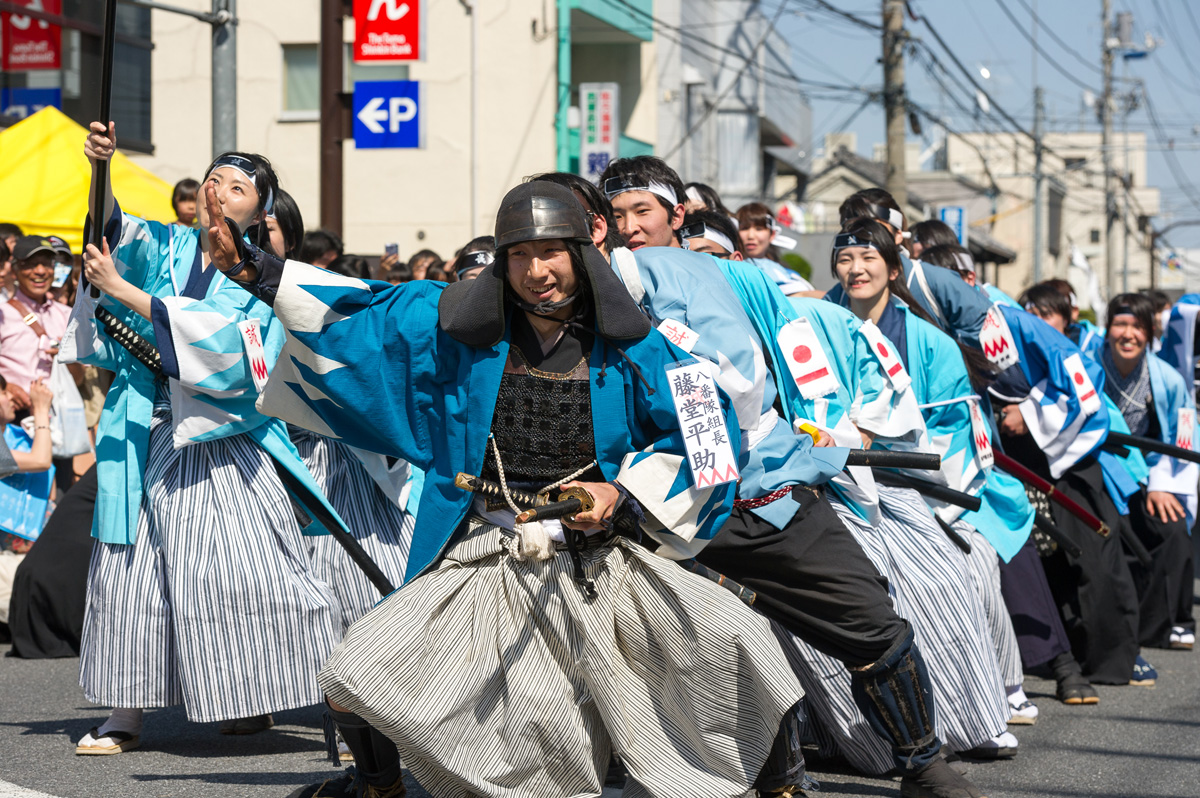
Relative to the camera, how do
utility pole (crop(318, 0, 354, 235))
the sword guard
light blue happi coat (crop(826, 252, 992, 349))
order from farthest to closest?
1. utility pole (crop(318, 0, 354, 235))
2. light blue happi coat (crop(826, 252, 992, 349))
3. the sword guard

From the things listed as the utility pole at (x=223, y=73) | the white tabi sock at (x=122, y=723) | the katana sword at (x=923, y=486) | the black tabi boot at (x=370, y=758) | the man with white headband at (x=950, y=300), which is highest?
the utility pole at (x=223, y=73)

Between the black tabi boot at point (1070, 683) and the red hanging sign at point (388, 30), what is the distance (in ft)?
30.6

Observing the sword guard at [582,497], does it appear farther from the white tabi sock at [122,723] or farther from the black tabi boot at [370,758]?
the white tabi sock at [122,723]

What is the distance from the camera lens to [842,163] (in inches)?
1663

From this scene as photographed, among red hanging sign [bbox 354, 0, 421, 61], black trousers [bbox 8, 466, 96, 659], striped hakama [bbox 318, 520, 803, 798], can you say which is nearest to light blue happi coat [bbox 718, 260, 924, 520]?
striped hakama [bbox 318, 520, 803, 798]

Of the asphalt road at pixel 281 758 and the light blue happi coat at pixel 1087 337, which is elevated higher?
the light blue happi coat at pixel 1087 337

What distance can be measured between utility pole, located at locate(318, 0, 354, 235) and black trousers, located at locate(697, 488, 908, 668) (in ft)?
21.9

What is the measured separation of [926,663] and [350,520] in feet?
6.95

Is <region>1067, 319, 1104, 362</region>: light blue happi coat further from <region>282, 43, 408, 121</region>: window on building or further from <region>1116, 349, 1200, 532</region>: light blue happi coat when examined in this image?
<region>282, 43, 408, 121</region>: window on building

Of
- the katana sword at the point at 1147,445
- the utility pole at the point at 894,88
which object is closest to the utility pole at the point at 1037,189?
the utility pole at the point at 894,88

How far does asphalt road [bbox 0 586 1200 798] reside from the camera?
4.28 meters

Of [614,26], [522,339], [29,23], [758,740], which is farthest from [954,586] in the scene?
[614,26]

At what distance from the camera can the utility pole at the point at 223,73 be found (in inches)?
373

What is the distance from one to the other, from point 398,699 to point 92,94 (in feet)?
46.5
